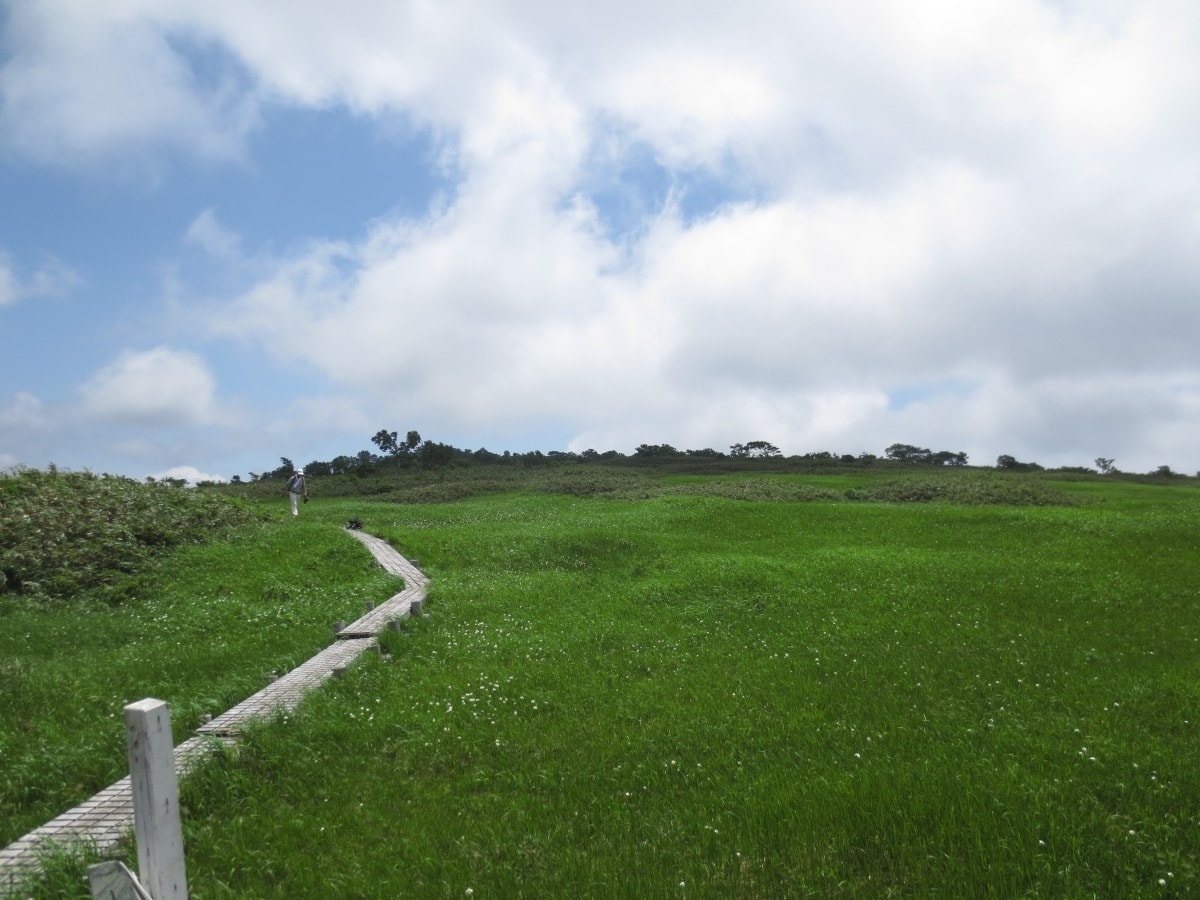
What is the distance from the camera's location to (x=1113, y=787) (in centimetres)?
732

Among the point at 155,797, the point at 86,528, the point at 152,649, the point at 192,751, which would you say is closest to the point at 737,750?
the point at 155,797

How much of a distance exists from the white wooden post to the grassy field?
4.88ft

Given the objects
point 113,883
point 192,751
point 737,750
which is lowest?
point 737,750

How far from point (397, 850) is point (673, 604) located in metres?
11.5

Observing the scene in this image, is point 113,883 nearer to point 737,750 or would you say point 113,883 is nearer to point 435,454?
point 737,750

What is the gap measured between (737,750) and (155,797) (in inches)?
250

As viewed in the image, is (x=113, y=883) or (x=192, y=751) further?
(x=192, y=751)

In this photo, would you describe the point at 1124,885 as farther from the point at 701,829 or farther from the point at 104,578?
the point at 104,578

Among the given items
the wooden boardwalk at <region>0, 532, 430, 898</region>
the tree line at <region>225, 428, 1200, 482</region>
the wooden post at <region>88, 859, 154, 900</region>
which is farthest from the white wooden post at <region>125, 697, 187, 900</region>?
the tree line at <region>225, 428, 1200, 482</region>

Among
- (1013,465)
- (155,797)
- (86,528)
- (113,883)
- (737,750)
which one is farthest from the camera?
(1013,465)

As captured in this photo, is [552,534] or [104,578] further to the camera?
[552,534]

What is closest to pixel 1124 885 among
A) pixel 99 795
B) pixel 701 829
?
pixel 701 829

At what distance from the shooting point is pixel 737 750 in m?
8.64

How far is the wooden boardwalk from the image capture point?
634 cm
